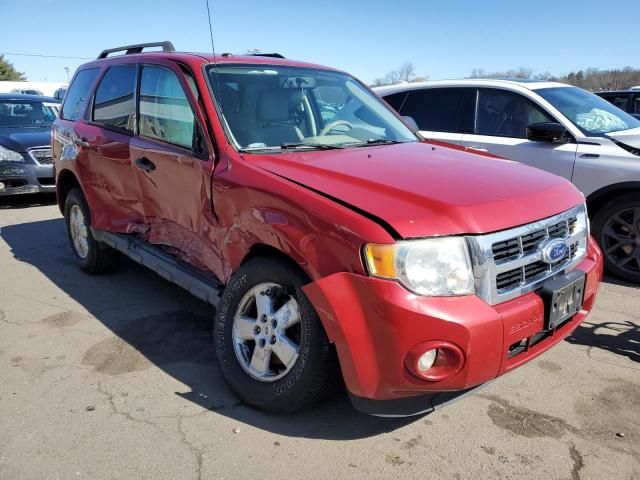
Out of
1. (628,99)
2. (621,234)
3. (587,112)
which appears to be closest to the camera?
(621,234)

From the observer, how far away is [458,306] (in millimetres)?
2246

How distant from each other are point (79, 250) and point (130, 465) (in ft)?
10.7

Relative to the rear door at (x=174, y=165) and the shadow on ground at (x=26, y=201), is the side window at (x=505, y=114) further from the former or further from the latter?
the shadow on ground at (x=26, y=201)

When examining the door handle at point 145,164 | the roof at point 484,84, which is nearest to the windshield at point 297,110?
the door handle at point 145,164

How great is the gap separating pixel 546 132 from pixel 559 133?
115mm

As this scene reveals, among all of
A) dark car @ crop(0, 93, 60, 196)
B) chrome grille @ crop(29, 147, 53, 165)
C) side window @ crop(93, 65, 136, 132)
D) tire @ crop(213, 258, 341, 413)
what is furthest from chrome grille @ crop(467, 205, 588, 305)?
chrome grille @ crop(29, 147, 53, 165)

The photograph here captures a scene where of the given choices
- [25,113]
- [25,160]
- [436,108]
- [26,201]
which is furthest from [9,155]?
[436,108]

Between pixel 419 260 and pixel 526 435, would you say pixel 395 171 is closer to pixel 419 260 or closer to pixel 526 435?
pixel 419 260

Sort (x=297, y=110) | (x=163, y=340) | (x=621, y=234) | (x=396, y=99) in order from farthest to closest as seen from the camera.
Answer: (x=396, y=99)
(x=621, y=234)
(x=163, y=340)
(x=297, y=110)

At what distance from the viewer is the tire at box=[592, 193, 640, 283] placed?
489 cm

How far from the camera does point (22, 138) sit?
28.1ft

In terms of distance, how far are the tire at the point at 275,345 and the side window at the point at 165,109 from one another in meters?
1.05

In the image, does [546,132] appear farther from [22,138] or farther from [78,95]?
[22,138]

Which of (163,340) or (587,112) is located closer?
(163,340)
